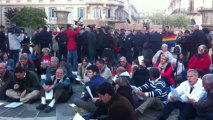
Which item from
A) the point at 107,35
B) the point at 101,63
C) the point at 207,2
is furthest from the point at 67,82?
the point at 207,2

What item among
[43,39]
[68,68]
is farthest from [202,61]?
[43,39]

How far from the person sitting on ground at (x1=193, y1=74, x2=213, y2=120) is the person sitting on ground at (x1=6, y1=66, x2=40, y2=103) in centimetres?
441

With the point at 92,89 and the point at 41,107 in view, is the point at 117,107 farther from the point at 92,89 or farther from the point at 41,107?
the point at 41,107

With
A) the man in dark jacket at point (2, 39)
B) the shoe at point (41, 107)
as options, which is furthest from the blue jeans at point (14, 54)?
the shoe at point (41, 107)

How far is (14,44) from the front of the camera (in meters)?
13.9

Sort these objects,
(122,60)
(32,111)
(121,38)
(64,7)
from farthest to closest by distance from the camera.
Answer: (64,7) → (121,38) → (122,60) → (32,111)

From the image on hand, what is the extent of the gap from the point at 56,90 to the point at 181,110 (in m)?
3.31

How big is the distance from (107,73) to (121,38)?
7.39 m

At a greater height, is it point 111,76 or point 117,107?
point 117,107

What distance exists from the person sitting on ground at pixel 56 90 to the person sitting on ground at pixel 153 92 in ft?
7.14

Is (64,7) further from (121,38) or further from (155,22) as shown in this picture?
(121,38)

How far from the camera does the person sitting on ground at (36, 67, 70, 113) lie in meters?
9.05

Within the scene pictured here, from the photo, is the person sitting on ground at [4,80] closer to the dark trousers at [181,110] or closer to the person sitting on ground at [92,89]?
the person sitting on ground at [92,89]

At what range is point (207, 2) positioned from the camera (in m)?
66.4
